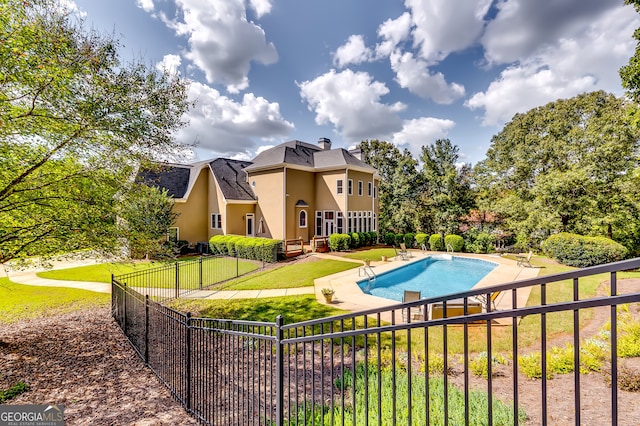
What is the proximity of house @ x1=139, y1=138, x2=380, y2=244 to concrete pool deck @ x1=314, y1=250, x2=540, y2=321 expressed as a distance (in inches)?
178

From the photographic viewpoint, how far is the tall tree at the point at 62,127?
5.50m

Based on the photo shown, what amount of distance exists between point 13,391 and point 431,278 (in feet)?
53.4

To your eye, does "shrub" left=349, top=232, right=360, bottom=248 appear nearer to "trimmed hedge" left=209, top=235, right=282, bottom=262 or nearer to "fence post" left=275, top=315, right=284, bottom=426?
"trimmed hedge" left=209, top=235, right=282, bottom=262

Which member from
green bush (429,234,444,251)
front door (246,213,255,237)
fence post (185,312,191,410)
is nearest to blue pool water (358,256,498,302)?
green bush (429,234,444,251)

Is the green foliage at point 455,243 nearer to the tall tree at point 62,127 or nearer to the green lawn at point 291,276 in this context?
the green lawn at point 291,276

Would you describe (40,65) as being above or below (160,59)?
below

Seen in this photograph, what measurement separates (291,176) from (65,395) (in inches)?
710

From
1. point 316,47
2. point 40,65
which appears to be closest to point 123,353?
point 40,65

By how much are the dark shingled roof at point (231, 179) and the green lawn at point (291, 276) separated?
9.16 metres

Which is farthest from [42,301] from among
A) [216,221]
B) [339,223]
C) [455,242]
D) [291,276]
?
[455,242]

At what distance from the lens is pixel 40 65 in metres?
5.39

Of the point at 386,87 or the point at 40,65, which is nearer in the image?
the point at 40,65

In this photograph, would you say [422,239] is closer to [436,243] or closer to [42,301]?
[436,243]

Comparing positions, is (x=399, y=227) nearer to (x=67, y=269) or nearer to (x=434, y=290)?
(x=434, y=290)
